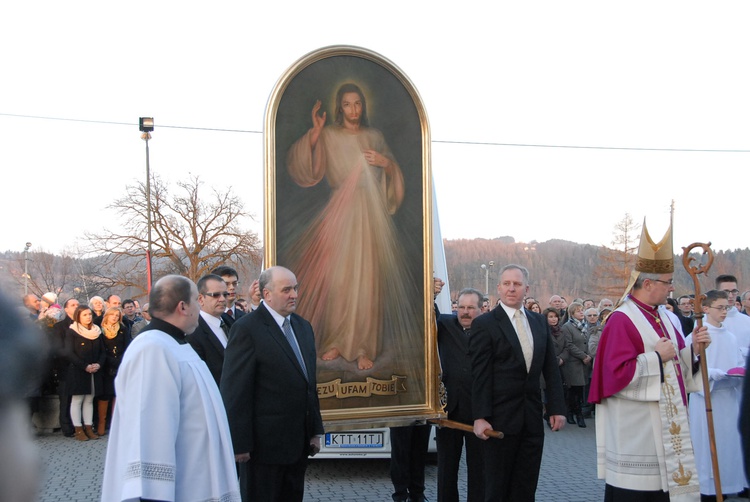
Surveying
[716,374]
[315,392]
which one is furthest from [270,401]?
[716,374]

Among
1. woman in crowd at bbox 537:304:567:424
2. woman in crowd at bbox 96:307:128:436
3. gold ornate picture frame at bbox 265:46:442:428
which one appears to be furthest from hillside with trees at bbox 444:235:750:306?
gold ornate picture frame at bbox 265:46:442:428

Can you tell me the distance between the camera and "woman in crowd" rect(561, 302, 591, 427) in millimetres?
13414

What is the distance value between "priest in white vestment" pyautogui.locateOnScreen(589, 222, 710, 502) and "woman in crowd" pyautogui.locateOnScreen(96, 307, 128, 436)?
9.11 metres

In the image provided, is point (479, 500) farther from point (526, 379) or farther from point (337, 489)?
point (337, 489)

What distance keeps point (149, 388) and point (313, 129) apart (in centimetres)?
334

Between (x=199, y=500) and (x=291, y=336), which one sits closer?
(x=199, y=500)

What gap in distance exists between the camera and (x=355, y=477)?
9031 millimetres

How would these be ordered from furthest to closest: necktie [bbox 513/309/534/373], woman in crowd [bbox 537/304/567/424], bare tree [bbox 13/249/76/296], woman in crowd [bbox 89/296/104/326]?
1. bare tree [bbox 13/249/76/296]
2. woman in crowd [bbox 537/304/567/424]
3. woman in crowd [bbox 89/296/104/326]
4. necktie [bbox 513/309/534/373]

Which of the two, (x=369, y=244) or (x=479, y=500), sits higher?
(x=369, y=244)

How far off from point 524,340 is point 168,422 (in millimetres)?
3118

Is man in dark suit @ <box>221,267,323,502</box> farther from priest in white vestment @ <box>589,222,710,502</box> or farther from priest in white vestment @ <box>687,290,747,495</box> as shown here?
priest in white vestment @ <box>687,290,747,495</box>

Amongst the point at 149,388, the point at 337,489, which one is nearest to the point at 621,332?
the point at 149,388

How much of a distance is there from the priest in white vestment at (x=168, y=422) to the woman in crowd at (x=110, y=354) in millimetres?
9142

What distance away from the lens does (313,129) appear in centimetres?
647
